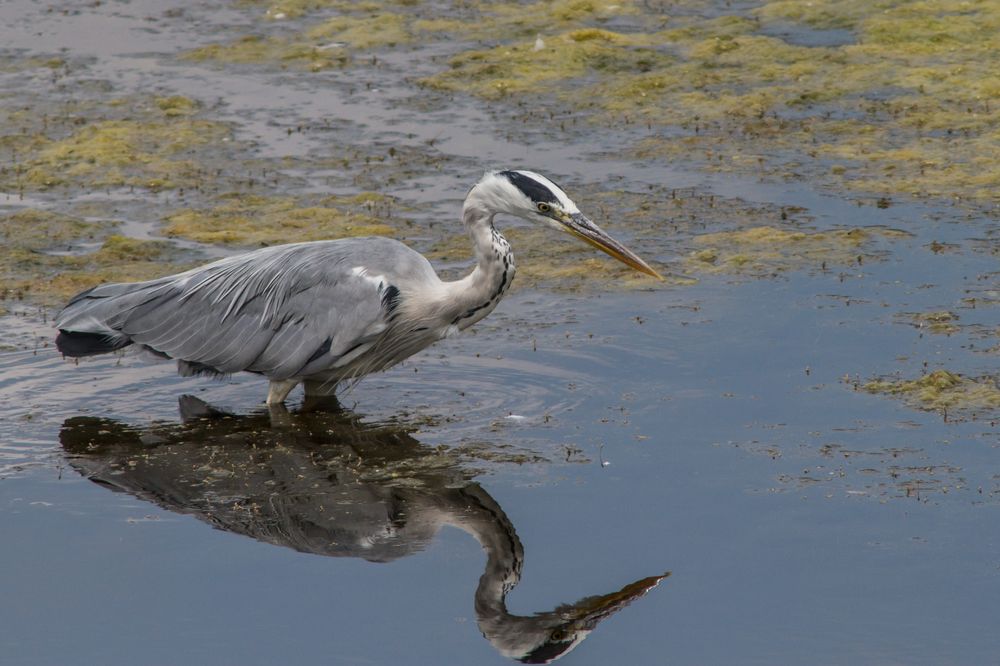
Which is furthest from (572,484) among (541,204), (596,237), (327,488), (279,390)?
(279,390)

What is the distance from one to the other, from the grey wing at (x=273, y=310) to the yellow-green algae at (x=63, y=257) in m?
1.35

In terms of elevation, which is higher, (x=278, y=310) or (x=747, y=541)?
(x=278, y=310)

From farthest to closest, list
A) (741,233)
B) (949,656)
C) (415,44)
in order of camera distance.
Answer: (415,44) < (741,233) < (949,656)

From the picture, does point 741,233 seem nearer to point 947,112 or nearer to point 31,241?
point 947,112

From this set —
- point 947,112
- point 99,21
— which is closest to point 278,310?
point 947,112

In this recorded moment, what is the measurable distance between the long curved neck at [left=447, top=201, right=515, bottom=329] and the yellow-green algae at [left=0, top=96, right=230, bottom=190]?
394 centimetres

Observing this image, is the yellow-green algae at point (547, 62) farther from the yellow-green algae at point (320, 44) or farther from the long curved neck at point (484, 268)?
the long curved neck at point (484, 268)

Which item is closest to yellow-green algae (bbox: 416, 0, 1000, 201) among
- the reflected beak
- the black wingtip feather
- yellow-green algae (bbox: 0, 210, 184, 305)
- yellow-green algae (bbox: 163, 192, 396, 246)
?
yellow-green algae (bbox: 163, 192, 396, 246)

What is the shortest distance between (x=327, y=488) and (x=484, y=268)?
1.34 m

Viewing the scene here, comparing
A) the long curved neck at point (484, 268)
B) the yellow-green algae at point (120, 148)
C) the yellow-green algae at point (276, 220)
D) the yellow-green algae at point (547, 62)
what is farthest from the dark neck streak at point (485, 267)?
the yellow-green algae at point (547, 62)

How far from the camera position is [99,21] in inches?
573

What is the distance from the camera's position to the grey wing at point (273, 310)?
23.5 ft

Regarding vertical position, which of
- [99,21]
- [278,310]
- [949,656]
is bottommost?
[949,656]

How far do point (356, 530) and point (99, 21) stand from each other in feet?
32.4
